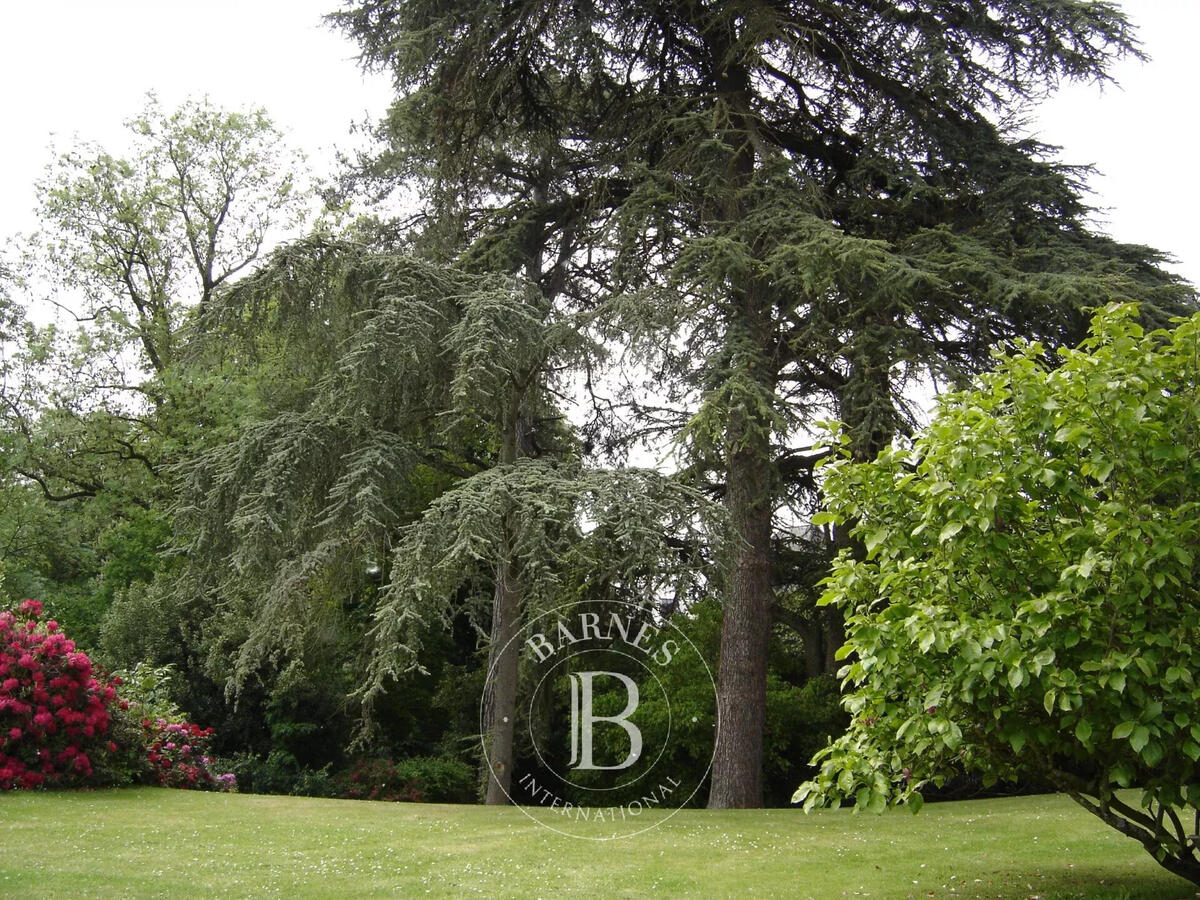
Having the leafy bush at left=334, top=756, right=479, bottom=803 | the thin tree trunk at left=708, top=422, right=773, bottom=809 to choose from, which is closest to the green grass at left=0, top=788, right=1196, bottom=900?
the thin tree trunk at left=708, top=422, right=773, bottom=809

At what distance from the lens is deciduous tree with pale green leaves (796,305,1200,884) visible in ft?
15.8

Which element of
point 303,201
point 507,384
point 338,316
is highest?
point 303,201

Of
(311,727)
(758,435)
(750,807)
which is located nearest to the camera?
(758,435)

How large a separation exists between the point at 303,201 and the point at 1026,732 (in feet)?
74.7

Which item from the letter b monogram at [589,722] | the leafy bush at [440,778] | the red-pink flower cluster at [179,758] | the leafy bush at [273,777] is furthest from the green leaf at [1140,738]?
the leafy bush at [273,777]

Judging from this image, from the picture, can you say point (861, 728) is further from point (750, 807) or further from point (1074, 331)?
point (1074, 331)

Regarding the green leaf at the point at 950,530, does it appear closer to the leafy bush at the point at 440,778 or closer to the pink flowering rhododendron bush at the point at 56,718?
the pink flowering rhododendron bush at the point at 56,718

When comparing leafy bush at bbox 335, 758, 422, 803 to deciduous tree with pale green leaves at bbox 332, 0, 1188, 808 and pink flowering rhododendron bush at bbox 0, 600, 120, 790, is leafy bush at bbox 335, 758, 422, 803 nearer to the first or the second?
pink flowering rhododendron bush at bbox 0, 600, 120, 790

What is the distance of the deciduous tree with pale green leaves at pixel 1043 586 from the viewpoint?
190 inches

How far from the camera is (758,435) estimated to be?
10.8m

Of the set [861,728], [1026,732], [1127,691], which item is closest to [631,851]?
[861,728]

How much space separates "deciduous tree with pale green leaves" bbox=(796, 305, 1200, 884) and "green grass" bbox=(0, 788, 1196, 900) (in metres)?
1.55
